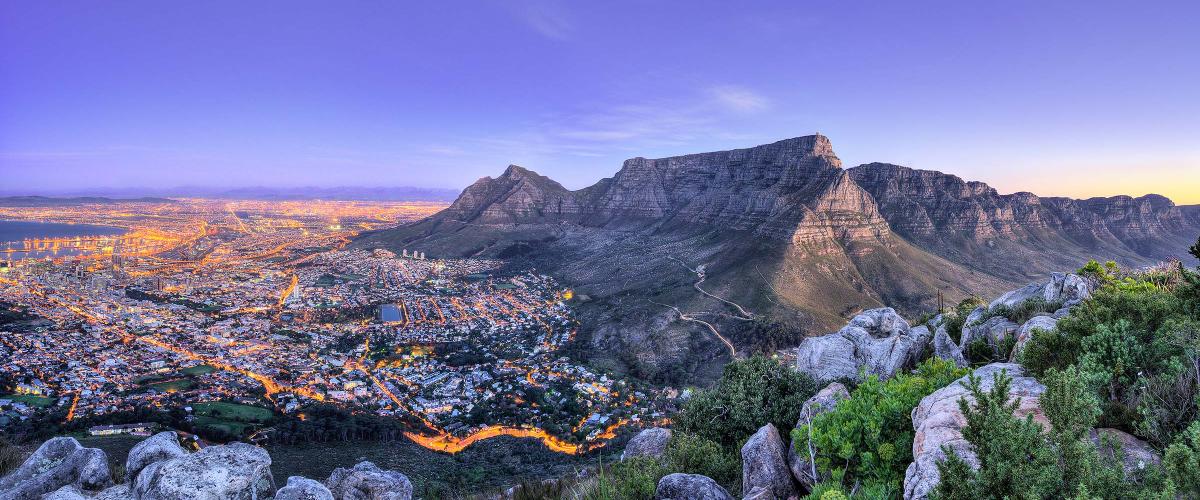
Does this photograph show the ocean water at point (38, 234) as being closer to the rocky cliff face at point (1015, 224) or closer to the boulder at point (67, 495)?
the boulder at point (67, 495)

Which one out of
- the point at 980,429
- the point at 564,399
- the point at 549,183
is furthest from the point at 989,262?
the point at 549,183

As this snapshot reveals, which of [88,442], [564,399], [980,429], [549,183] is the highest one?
[549,183]

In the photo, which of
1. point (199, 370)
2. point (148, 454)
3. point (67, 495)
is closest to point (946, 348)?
point (148, 454)

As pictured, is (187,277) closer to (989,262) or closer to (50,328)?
(50,328)

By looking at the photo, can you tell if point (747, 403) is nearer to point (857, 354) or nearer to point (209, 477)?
point (857, 354)

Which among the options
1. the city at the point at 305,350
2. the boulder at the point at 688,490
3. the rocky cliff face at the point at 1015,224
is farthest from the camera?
the rocky cliff face at the point at 1015,224

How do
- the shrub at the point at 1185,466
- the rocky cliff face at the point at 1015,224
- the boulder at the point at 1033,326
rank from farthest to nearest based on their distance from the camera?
the rocky cliff face at the point at 1015,224
the boulder at the point at 1033,326
the shrub at the point at 1185,466

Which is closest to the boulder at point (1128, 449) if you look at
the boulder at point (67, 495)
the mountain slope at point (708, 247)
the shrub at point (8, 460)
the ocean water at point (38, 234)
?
the boulder at point (67, 495)
